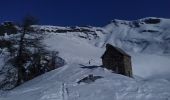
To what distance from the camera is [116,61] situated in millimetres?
51812

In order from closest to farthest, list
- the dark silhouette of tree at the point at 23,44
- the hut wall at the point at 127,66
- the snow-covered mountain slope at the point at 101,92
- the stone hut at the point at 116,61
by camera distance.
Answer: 1. the snow-covered mountain slope at the point at 101,92
2. the dark silhouette of tree at the point at 23,44
3. the stone hut at the point at 116,61
4. the hut wall at the point at 127,66

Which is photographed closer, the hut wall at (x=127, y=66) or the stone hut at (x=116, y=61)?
the stone hut at (x=116, y=61)

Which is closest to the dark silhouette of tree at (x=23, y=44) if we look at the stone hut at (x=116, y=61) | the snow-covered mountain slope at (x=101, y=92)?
the snow-covered mountain slope at (x=101, y=92)

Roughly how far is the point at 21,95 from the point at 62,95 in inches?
130

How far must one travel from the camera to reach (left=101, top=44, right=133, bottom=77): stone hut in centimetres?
5074

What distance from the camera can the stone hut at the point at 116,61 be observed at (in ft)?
166

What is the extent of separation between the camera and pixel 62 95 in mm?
23828

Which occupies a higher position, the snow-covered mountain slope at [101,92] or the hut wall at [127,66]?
the snow-covered mountain slope at [101,92]

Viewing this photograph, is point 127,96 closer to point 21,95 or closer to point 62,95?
point 62,95

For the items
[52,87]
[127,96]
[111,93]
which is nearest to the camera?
[127,96]

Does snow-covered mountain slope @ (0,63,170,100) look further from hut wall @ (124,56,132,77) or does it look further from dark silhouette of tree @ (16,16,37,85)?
hut wall @ (124,56,132,77)

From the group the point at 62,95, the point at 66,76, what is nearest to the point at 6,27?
the point at 66,76

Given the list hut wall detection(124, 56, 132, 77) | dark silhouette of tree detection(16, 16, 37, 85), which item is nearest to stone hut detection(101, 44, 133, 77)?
hut wall detection(124, 56, 132, 77)

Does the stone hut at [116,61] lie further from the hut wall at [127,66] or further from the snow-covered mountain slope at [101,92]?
the snow-covered mountain slope at [101,92]
